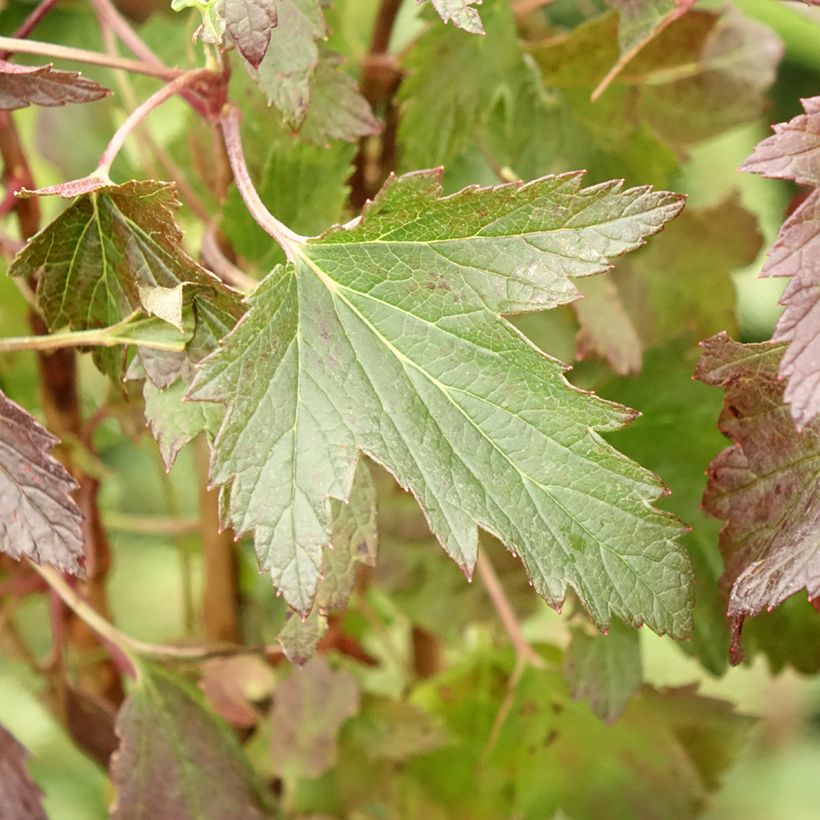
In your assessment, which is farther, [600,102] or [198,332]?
[600,102]

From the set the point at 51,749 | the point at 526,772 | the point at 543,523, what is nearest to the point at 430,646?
the point at 526,772

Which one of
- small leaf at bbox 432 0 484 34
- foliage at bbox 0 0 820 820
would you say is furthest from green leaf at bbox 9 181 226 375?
small leaf at bbox 432 0 484 34

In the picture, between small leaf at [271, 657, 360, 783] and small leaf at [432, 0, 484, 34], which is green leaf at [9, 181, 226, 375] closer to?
small leaf at [432, 0, 484, 34]

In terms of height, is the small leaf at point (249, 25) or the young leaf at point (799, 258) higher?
the small leaf at point (249, 25)

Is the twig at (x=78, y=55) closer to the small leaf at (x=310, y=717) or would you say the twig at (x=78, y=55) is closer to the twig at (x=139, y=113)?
the twig at (x=139, y=113)

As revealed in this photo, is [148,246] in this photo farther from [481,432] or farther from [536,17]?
[536,17]

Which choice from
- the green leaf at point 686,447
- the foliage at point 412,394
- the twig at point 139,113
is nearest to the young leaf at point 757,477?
the foliage at point 412,394

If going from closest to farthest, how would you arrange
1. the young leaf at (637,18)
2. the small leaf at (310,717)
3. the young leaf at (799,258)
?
the young leaf at (799,258) < the young leaf at (637,18) < the small leaf at (310,717)
